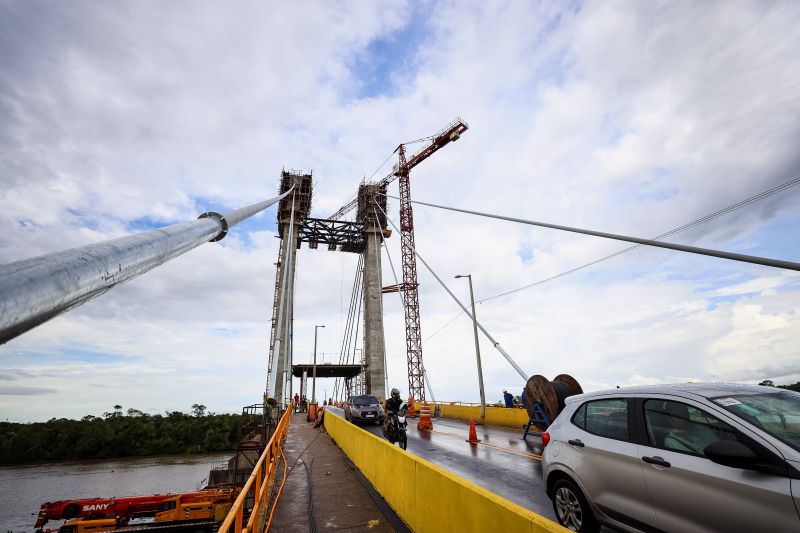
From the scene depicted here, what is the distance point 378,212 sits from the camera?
144 ft

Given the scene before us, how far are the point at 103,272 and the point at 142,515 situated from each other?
1486cm

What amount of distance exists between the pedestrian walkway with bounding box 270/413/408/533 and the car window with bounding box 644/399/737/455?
363 centimetres

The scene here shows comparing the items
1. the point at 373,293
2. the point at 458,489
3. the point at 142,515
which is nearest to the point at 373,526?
the point at 458,489

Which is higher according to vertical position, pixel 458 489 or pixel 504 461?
pixel 458 489

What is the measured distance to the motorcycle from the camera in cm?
1070

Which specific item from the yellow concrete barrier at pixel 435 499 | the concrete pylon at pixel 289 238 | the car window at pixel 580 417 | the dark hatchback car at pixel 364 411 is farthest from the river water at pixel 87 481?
the car window at pixel 580 417

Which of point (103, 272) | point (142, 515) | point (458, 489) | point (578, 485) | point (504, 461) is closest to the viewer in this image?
point (103, 272)

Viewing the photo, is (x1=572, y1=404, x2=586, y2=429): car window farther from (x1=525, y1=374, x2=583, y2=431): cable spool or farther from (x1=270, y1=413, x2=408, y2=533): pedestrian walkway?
(x1=525, y1=374, x2=583, y2=431): cable spool

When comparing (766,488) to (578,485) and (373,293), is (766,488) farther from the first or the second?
(373,293)

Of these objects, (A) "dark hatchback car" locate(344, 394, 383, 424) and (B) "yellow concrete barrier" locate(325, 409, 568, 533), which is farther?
(A) "dark hatchback car" locate(344, 394, 383, 424)

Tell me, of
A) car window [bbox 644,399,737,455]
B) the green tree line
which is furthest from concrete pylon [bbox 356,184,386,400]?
the green tree line

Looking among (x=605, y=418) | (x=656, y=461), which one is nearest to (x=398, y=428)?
(x=605, y=418)

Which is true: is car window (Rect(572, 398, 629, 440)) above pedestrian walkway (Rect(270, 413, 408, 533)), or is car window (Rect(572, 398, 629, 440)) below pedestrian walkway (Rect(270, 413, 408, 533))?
above

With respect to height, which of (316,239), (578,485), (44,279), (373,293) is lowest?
(578,485)
